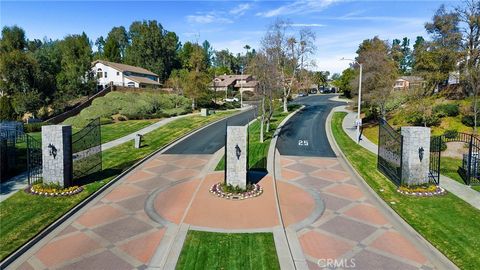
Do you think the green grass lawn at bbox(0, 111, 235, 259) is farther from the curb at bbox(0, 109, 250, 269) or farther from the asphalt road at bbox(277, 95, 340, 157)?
the asphalt road at bbox(277, 95, 340, 157)

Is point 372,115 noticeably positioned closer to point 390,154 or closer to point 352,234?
point 390,154

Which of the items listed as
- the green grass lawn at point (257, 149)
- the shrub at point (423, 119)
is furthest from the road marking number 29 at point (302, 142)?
the shrub at point (423, 119)

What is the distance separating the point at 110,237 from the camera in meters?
11.1

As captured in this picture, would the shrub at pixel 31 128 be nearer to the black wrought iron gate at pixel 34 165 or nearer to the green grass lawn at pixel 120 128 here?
the green grass lawn at pixel 120 128

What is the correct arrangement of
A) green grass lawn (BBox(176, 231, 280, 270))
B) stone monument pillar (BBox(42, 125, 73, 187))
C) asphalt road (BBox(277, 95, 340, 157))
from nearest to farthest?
green grass lawn (BBox(176, 231, 280, 270)) < stone monument pillar (BBox(42, 125, 73, 187)) < asphalt road (BBox(277, 95, 340, 157))

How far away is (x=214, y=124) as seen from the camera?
37000 millimetres

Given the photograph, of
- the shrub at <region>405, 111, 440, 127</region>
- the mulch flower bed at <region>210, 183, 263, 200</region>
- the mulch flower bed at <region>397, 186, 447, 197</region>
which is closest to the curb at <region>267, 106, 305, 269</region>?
the mulch flower bed at <region>210, 183, 263, 200</region>

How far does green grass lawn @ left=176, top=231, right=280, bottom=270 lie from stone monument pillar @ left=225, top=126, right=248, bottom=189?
15.4ft

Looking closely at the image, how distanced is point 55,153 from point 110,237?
6.56 m

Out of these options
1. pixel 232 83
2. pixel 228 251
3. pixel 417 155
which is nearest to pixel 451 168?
pixel 417 155

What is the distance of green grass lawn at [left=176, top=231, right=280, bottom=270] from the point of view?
31.1 ft

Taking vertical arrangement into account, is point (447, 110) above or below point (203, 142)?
above

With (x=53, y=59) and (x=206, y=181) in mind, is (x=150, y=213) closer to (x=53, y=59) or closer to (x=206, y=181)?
(x=206, y=181)

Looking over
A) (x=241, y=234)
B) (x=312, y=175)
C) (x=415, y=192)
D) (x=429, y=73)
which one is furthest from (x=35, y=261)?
(x=429, y=73)
